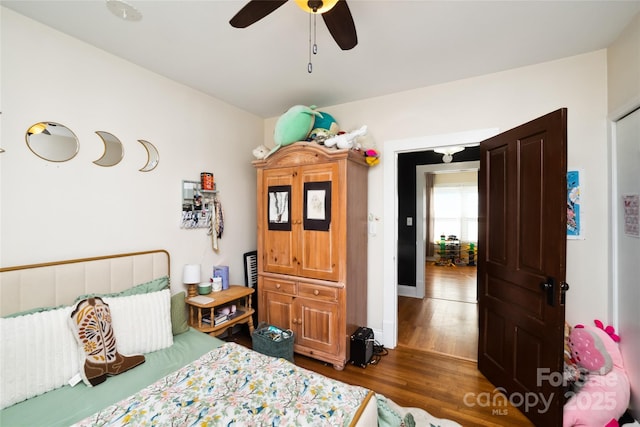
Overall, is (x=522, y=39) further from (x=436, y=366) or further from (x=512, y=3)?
(x=436, y=366)

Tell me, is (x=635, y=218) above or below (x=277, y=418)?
above

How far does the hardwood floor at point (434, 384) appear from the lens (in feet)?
6.24

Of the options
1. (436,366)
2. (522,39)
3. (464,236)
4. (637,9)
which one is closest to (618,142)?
(637,9)

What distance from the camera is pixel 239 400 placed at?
1237 mm

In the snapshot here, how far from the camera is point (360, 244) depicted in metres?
→ 2.74

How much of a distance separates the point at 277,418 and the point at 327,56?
2.35 meters

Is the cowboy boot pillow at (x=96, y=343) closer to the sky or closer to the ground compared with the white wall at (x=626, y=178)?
closer to the ground

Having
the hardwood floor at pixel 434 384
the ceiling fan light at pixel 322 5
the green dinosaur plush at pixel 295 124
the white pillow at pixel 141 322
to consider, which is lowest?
the hardwood floor at pixel 434 384

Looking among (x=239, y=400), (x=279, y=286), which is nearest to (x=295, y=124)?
(x=279, y=286)

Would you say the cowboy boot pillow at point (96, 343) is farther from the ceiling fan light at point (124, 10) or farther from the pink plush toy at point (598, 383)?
the pink plush toy at point (598, 383)

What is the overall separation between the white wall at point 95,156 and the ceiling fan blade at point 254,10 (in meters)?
1.37

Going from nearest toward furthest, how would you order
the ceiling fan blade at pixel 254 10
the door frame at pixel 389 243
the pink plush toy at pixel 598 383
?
1. the ceiling fan blade at pixel 254 10
2. the pink plush toy at pixel 598 383
3. the door frame at pixel 389 243

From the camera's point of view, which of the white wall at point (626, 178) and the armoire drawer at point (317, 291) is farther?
the armoire drawer at point (317, 291)

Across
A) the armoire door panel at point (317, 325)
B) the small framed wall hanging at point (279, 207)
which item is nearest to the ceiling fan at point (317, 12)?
the small framed wall hanging at point (279, 207)
